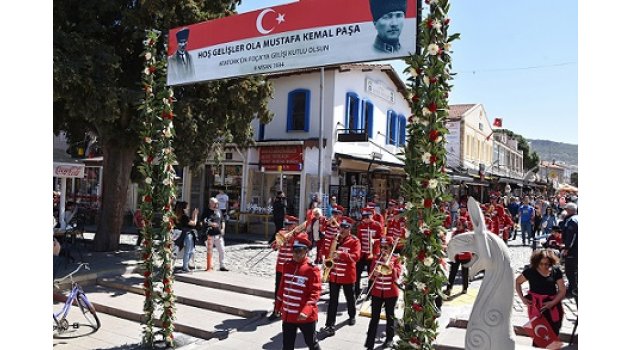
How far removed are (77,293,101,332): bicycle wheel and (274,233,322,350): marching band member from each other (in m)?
4.16

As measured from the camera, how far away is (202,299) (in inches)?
382

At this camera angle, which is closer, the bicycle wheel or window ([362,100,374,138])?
the bicycle wheel

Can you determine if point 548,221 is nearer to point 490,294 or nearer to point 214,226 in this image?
point 214,226

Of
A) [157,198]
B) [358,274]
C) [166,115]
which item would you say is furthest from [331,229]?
[166,115]

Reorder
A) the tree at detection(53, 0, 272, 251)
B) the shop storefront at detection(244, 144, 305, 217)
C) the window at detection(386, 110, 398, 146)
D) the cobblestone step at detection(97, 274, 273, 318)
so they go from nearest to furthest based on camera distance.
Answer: the cobblestone step at detection(97, 274, 273, 318)
the tree at detection(53, 0, 272, 251)
the shop storefront at detection(244, 144, 305, 217)
the window at detection(386, 110, 398, 146)

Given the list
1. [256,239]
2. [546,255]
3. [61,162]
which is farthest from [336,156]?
[546,255]

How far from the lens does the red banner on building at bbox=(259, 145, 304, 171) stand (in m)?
19.4

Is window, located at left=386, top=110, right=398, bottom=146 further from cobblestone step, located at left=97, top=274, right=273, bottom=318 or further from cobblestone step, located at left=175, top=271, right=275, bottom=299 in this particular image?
cobblestone step, located at left=97, top=274, right=273, bottom=318

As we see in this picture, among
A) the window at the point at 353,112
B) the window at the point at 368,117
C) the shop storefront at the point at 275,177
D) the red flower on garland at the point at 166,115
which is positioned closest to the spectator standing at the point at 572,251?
the red flower on garland at the point at 166,115

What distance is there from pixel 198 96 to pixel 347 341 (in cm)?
850

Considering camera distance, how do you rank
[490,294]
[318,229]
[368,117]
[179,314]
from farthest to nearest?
1. [368,117]
2. [318,229]
3. [179,314]
4. [490,294]

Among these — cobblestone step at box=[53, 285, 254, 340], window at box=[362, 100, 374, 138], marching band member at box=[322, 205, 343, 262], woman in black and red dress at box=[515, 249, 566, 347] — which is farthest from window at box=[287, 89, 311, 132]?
woman in black and red dress at box=[515, 249, 566, 347]

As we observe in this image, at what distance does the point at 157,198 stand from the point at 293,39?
3334 mm

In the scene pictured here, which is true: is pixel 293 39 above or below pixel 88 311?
above
